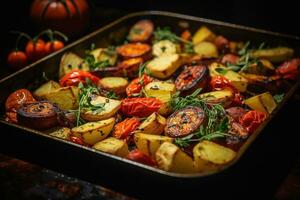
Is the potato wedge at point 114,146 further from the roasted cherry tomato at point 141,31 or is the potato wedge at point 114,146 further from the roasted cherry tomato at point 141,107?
the roasted cherry tomato at point 141,31

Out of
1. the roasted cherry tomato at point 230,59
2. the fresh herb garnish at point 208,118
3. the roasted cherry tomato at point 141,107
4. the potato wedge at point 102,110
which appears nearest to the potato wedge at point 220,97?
the fresh herb garnish at point 208,118

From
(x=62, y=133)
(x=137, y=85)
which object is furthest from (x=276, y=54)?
(x=62, y=133)

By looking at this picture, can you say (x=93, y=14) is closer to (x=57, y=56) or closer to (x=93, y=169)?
(x=57, y=56)

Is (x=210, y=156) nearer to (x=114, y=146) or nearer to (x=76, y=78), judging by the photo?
(x=114, y=146)

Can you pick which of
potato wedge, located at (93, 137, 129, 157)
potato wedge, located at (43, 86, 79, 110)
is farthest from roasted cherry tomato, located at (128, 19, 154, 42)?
potato wedge, located at (93, 137, 129, 157)

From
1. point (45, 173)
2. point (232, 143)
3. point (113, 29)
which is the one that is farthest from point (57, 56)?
point (232, 143)

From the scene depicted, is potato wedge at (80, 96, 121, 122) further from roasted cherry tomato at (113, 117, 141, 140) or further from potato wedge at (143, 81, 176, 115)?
potato wedge at (143, 81, 176, 115)
